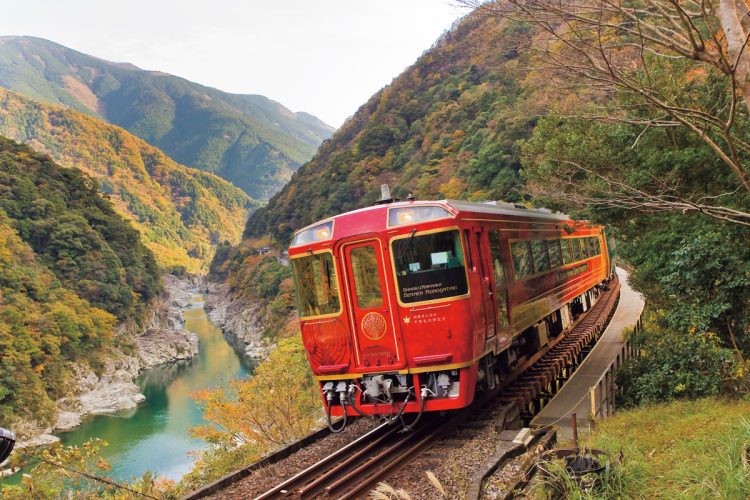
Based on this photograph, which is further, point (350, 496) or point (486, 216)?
point (486, 216)

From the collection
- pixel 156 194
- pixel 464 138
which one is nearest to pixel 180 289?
pixel 156 194

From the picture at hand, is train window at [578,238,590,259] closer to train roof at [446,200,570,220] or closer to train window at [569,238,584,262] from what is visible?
train window at [569,238,584,262]

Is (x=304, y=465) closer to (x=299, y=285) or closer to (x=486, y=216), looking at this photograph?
(x=299, y=285)

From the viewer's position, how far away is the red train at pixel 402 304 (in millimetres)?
7391

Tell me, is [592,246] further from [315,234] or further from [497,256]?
[315,234]

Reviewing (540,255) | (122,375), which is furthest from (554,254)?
(122,375)

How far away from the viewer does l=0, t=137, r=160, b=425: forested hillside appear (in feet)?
115

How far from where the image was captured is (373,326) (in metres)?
7.71

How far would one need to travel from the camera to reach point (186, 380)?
4550 cm

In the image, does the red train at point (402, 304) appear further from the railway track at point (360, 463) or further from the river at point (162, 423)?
the river at point (162, 423)

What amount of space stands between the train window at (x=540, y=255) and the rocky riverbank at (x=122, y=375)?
28.7m

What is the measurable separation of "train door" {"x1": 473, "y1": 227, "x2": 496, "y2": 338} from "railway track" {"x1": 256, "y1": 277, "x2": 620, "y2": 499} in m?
1.56

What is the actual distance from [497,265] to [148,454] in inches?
1017

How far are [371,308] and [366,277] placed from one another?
42 centimetres
